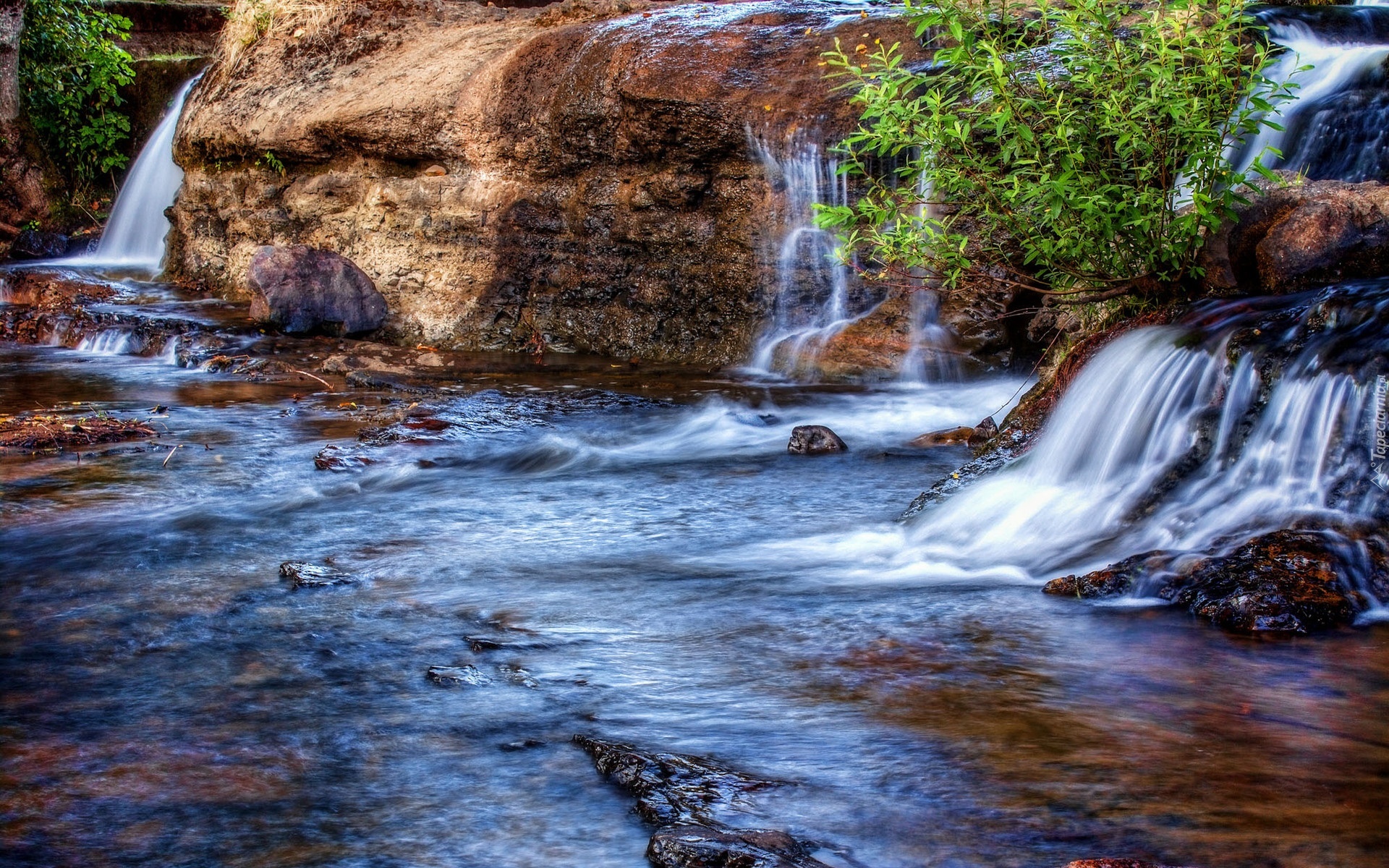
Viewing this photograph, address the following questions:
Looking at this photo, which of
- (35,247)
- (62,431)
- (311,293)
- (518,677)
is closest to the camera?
(518,677)

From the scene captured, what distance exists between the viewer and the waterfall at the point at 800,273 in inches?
366

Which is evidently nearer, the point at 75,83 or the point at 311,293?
the point at 311,293

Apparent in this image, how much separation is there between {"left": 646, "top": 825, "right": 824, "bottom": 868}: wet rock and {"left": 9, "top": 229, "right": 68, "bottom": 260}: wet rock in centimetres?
1595

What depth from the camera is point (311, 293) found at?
11.0 meters

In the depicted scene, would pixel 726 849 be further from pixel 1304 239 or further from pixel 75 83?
pixel 75 83

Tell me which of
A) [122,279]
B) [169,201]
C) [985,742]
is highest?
[169,201]

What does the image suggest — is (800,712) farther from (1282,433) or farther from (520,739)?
(1282,433)

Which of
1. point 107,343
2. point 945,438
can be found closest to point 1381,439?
point 945,438

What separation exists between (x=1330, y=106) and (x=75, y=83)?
50.7ft

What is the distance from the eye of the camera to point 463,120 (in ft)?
35.9

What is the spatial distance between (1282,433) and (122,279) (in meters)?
13.0

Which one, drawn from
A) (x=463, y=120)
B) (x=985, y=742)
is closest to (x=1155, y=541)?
(x=985, y=742)

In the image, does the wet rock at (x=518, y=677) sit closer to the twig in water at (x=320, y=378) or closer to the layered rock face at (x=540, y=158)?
the twig in water at (x=320, y=378)

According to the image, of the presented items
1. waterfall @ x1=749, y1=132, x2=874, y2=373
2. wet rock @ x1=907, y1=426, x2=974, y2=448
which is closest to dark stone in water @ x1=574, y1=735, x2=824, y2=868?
wet rock @ x1=907, y1=426, x2=974, y2=448
